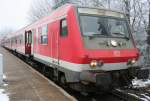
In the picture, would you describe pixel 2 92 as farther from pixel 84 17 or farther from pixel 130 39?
pixel 130 39

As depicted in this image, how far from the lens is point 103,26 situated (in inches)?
359

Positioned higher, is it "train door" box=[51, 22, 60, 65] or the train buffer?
"train door" box=[51, 22, 60, 65]

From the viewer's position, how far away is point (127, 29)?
9672 millimetres

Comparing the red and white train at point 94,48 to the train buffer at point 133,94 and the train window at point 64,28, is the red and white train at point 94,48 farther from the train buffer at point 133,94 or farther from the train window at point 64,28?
the train buffer at point 133,94

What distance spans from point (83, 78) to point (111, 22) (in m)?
2.33

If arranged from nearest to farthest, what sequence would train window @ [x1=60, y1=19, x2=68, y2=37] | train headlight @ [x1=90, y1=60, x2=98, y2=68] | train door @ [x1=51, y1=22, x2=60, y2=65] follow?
train headlight @ [x1=90, y1=60, x2=98, y2=68] < train window @ [x1=60, y1=19, x2=68, y2=37] < train door @ [x1=51, y1=22, x2=60, y2=65]

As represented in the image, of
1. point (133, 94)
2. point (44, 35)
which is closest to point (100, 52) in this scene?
point (133, 94)

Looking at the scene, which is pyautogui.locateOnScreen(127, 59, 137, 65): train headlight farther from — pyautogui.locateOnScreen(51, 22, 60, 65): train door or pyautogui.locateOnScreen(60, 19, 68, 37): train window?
pyautogui.locateOnScreen(51, 22, 60, 65): train door

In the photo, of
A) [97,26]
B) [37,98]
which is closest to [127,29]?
[97,26]

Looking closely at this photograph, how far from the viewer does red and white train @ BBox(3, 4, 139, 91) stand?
8.16 m

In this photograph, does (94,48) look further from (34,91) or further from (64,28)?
(34,91)

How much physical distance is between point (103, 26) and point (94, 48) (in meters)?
1.03

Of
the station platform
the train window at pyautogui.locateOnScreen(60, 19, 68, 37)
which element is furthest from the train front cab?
the station platform

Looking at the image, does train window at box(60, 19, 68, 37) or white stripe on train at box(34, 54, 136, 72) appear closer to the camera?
white stripe on train at box(34, 54, 136, 72)
